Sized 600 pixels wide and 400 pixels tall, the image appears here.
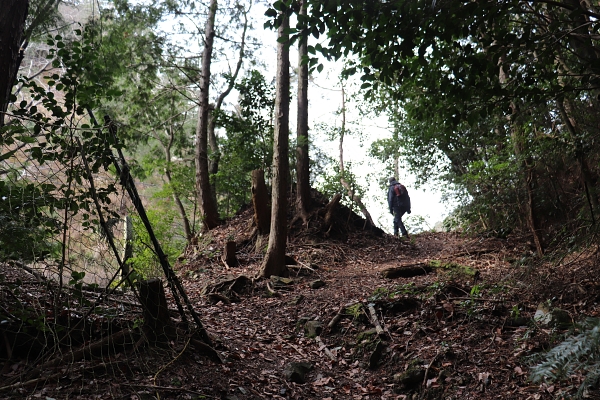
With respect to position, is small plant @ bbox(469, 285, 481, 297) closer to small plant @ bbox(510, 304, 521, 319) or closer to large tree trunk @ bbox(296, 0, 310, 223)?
small plant @ bbox(510, 304, 521, 319)

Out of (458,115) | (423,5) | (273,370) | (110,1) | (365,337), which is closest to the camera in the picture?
(423,5)

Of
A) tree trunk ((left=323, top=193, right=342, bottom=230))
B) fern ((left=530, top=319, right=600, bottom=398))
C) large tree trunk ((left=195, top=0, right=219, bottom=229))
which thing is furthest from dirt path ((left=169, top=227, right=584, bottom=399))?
large tree trunk ((left=195, top=0, right=219, bottom=229))

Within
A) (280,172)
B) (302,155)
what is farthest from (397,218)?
(280,172)

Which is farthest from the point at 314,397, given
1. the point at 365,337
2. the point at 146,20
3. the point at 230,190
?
the point at 146,20

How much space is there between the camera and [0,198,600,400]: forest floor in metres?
4.15

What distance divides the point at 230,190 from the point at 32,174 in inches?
496

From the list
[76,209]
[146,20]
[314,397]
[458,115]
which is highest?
[146,20]

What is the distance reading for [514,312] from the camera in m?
5.47

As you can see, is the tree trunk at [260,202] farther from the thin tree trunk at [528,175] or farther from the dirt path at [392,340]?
the thin tree trunk at [528,175]

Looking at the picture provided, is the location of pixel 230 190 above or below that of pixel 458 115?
above

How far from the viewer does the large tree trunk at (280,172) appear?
30.4 ft

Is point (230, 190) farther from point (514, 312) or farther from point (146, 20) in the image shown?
point (514, 312)

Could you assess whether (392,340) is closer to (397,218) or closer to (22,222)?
(22,222)

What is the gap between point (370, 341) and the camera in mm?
5914
